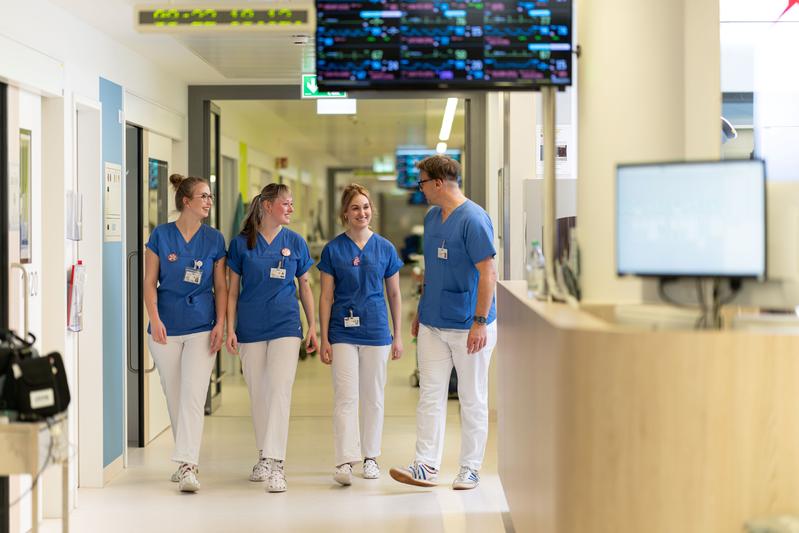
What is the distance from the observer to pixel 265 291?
5.51 meters

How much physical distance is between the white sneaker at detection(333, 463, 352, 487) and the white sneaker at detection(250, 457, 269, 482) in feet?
1.30

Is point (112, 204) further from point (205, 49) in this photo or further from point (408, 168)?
point (408, 168)

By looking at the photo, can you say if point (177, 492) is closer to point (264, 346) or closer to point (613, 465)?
point (264, 346)

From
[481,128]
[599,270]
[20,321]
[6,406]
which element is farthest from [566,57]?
[481,128]

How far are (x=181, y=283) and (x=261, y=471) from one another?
3.80 ft

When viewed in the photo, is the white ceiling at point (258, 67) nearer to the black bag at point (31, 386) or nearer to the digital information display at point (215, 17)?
the digital information display at point (215, 17)

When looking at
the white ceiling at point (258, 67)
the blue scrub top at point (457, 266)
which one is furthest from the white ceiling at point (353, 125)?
the blue scrub top at point (457, 266)

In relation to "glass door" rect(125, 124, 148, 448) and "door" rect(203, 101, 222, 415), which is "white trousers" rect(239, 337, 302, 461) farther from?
"door" rect(203, 101, 222, 415)

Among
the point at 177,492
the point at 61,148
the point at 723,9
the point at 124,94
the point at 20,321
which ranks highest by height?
the point at 723,9

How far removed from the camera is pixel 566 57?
12.2 feet

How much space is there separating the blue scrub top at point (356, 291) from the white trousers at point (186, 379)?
725mm

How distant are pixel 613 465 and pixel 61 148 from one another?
329 cm

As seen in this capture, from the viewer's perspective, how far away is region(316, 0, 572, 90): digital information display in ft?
12.1

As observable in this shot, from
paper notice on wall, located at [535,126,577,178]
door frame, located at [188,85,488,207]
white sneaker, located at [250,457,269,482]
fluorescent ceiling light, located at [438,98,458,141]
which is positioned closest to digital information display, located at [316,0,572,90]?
white sneaker, located at [250,457,269,482]
